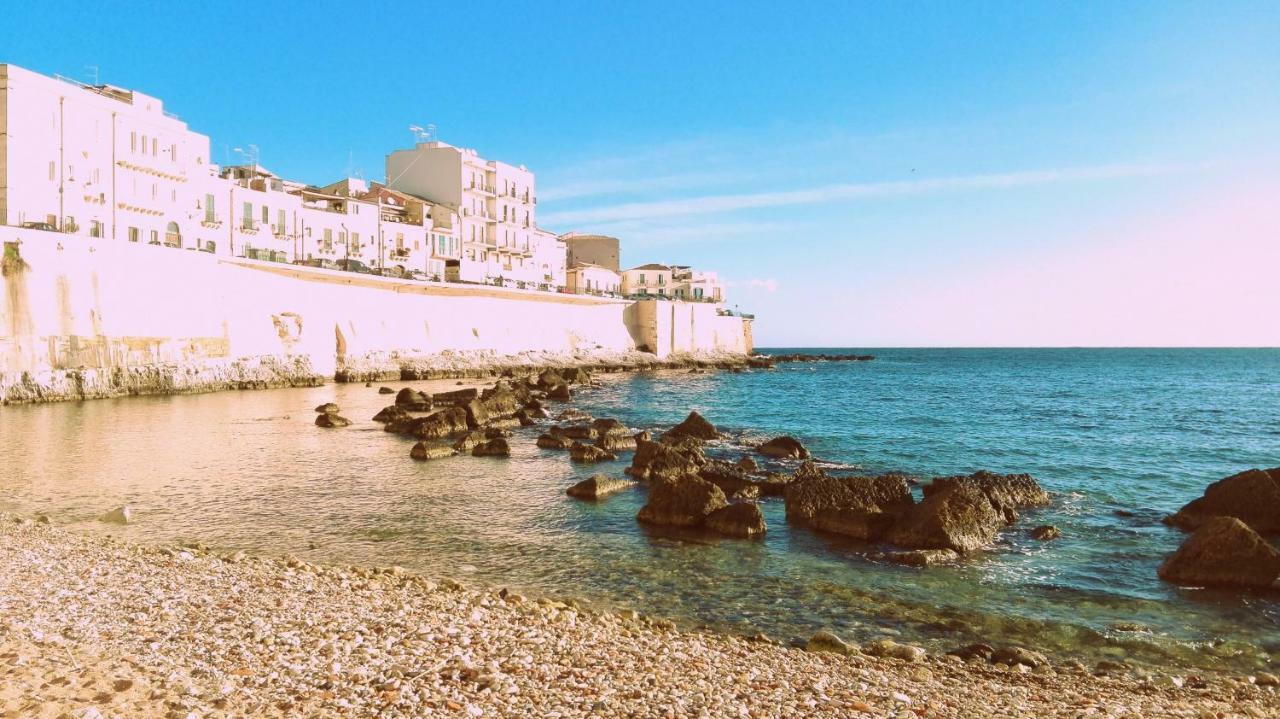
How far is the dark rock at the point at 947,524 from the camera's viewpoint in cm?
1325

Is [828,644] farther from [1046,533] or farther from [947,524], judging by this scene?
[1046,533]

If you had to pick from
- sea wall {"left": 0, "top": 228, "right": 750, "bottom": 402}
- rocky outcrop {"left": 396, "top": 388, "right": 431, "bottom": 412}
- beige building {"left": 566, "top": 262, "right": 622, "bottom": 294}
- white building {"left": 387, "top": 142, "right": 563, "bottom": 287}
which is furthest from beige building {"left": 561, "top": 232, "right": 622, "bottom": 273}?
rocky outcrop {"left": 396, "top": 388, "right": 431, "bottom": 412}

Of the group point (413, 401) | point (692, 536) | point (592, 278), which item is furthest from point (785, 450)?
point (592, 278)

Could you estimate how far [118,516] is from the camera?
13750 millimetres

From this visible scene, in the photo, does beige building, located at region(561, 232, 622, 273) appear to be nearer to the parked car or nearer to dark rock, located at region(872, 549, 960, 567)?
the parked car

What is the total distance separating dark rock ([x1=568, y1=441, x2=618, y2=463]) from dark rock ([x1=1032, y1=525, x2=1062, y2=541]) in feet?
37.9

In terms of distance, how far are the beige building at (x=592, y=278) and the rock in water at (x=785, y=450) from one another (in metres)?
66.2

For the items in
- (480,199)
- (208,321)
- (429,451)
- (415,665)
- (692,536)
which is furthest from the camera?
(480,199)

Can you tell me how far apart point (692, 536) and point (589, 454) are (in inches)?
347

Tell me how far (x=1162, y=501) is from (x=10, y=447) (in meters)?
30.1

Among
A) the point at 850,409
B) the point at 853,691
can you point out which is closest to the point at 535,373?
the point at 850,409

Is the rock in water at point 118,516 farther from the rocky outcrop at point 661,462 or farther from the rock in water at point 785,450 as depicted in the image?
the rock in water at point 785,450

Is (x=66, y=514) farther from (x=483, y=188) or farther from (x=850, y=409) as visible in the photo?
(x=483, y=188)

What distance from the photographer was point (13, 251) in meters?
32.3
